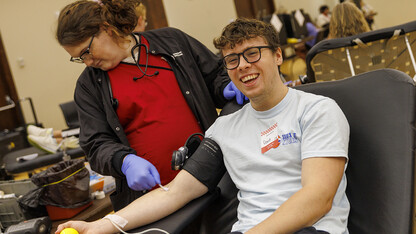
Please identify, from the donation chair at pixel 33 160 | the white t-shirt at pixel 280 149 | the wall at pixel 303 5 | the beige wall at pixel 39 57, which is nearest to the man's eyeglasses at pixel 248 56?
the white t-shirt at pixel 280 149

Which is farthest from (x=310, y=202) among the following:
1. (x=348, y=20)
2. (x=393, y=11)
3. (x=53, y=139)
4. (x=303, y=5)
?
(x=303, y=5)

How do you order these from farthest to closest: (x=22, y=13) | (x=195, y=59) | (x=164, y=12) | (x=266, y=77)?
(x=164, y=12)
(x=22, y=13)
(x=195, y=59)
(x=266, y=77)

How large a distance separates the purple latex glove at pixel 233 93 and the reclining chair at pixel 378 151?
0.31m

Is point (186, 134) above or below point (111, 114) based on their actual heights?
below

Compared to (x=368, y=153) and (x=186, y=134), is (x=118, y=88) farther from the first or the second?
(x=368, y=153)

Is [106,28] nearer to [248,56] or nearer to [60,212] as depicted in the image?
[248,56]

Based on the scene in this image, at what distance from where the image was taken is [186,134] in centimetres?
180

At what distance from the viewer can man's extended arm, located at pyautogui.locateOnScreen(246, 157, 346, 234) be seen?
117 cm

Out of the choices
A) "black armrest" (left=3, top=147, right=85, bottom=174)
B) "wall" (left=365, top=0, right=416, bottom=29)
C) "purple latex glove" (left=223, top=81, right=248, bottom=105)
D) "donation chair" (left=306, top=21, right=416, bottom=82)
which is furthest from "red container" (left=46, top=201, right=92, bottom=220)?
"wall" (left=365, top=0, right=416, bottom=29)

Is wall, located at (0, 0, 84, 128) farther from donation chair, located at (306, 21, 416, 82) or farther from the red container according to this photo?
donation chair, located at (306, 21, 416, 82)

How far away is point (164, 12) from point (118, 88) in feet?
18.4

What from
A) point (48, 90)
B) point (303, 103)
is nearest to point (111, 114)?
point (303, 103)

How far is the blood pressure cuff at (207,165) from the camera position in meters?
1.50

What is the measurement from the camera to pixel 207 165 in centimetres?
150
